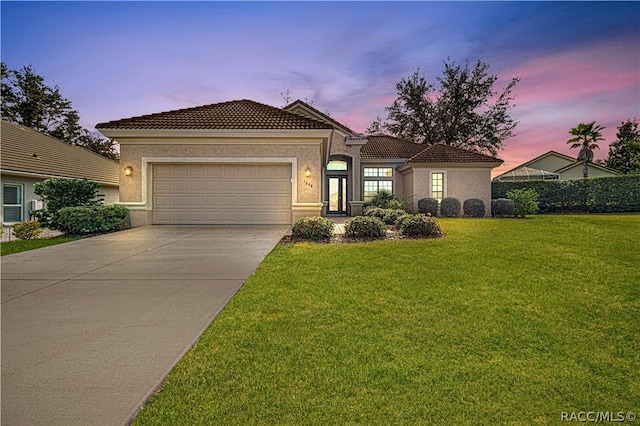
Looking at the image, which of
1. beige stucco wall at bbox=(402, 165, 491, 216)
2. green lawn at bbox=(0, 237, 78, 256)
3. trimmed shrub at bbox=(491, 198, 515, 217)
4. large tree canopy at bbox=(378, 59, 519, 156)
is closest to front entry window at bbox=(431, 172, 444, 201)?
beige stucco wall at bbox=(402, 165, 491, 216)

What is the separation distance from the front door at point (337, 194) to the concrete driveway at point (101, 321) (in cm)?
1256

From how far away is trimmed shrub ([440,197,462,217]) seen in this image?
17703mm

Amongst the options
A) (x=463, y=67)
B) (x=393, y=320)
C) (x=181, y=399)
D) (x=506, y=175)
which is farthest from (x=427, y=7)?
(x=463, y=67)

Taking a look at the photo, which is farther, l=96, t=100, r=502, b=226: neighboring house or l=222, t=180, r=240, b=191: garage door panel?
l=222, t=180, r=240, b=191: garage door panel

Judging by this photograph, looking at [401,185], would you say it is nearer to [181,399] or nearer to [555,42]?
[555,42]

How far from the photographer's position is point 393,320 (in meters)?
3.85

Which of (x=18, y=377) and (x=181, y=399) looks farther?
(x=18, y=377)

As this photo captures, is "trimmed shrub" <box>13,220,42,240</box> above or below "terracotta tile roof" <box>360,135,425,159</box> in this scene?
below

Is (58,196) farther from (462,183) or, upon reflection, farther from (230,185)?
(462,183)

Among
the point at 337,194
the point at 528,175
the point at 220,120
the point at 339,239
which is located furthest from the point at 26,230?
the point at 528,175

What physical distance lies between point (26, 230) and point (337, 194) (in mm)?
14518

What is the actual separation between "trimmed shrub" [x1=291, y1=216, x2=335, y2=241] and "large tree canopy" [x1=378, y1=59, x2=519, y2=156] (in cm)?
2632

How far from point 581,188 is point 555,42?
437 inches

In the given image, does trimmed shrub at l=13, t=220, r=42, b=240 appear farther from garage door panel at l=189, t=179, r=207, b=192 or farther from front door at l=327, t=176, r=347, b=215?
front door at l=327, t=176, r=347, b=215
